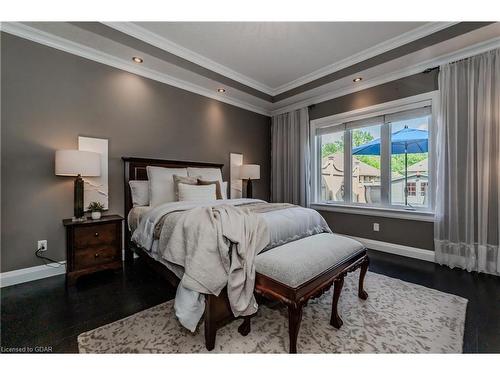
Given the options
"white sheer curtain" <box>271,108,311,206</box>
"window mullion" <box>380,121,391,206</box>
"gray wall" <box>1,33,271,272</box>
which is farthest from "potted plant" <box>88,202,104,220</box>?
Result: "window mullion" <box>380,121,391,206</box>

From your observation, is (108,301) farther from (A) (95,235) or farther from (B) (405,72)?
(B) (405,72)

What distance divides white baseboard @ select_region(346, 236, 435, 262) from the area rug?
1112 mm

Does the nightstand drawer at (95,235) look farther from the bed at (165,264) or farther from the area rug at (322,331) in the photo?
the area rug at (322,331)

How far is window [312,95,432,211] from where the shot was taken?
3148mm

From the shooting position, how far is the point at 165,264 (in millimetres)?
1883

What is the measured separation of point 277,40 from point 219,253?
2624 mm

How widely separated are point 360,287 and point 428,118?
2605 millimetres

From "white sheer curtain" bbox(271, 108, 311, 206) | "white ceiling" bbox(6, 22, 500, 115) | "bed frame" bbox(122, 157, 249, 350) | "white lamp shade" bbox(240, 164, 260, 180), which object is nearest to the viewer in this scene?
"bed frame" bbox(122, 157, 249, 350)

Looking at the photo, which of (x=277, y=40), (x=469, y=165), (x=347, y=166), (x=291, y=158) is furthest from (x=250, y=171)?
(x=469, y=165)

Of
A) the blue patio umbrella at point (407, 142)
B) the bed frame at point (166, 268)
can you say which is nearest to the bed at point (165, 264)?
the bed frame at point (166, 268)

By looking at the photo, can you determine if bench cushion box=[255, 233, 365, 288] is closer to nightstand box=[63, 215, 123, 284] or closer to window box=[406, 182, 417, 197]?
nightstand box=[63, 215, 123, 284]

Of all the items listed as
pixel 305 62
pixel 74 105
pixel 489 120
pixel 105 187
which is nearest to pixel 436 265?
pixel 489 120

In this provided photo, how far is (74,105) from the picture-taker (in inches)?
103
